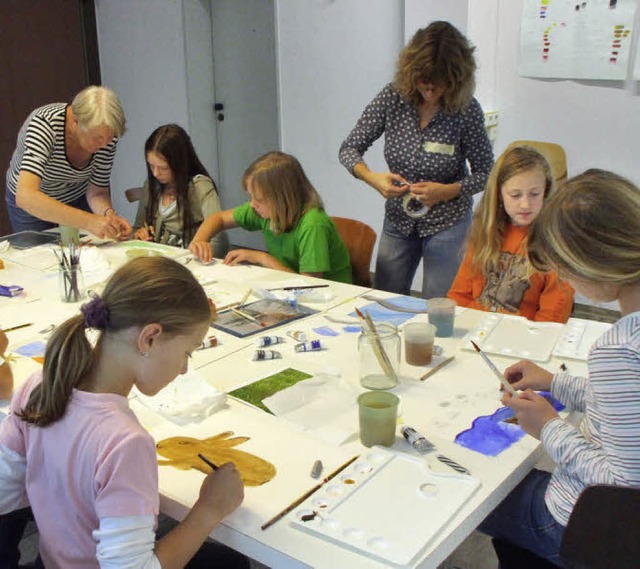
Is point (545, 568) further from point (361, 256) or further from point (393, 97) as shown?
point (393, 97)

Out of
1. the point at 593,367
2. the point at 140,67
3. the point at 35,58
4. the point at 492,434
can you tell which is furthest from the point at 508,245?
the point at 35,58

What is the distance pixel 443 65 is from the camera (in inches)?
103

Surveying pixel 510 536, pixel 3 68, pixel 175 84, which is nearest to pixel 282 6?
pixel 175 84

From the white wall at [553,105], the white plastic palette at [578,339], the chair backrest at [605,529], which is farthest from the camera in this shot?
the white wall at [553,105]

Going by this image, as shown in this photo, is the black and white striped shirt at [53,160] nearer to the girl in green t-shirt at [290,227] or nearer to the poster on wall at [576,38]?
the girl in green t-shirt at [290,227]

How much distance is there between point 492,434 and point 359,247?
1.52 meters

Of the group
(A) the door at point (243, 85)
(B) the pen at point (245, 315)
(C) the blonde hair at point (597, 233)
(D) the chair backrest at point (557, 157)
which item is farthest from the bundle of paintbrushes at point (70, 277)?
(A) the door at point (243, 85)

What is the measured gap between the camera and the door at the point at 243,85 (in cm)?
495

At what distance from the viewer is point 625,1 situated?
3383mm

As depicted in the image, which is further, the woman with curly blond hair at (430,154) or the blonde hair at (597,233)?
the woman with curly blond hair at (430,154)

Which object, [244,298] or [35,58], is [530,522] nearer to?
[244,298]

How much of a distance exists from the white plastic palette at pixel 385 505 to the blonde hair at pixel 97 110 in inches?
77.4

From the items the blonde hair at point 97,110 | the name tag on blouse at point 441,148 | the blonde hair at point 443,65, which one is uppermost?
the blonde hair at point 443,65

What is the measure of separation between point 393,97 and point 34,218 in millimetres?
1639
